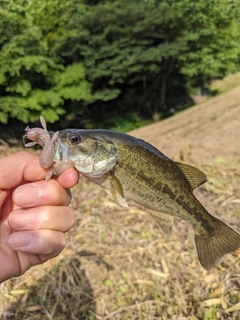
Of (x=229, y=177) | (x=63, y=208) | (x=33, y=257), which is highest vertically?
(x=63, y=208)

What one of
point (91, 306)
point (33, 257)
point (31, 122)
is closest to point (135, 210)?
point (91, 306)

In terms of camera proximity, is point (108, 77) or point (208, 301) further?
point (108, 77)

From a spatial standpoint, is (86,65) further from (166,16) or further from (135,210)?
(135,210)

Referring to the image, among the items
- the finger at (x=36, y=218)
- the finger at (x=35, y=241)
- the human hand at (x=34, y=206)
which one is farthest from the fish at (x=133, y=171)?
Answer: the finger at (x=35, y=241)

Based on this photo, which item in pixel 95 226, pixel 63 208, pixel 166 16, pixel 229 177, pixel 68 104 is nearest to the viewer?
pixel 63 208

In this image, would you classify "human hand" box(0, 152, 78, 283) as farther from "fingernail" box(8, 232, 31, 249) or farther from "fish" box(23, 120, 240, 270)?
"fish" box(23, 120, 240, 270)

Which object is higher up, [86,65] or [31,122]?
[86,65]

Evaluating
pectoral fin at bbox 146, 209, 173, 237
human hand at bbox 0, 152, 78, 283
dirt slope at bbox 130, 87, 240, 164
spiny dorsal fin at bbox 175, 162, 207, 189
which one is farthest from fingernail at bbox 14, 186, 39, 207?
dirt slope at bbox 130, 87, 240, 164

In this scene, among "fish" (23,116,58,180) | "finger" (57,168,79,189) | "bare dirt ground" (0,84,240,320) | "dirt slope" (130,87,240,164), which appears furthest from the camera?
"dirt slope" (130,87,240,164)
